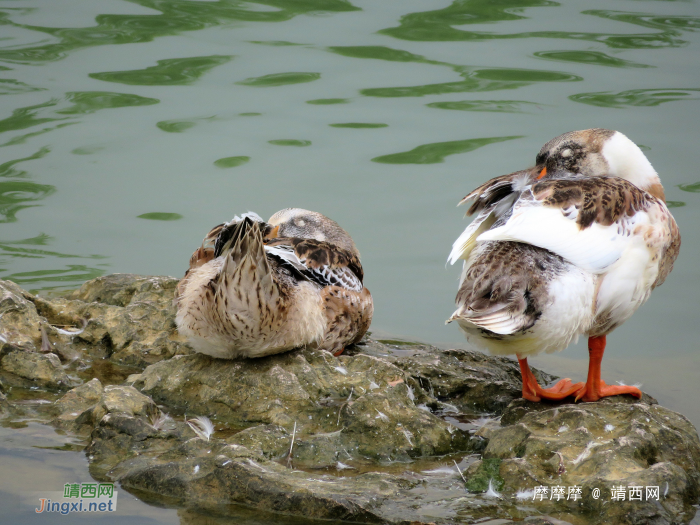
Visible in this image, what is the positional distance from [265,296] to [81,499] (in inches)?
56.4

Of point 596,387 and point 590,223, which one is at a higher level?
point 590,223

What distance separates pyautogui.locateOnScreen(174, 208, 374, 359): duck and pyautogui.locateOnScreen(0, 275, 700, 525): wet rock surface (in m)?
0.18

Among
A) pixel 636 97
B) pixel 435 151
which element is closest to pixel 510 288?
pixel 435 151

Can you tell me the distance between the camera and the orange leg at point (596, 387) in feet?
13.8

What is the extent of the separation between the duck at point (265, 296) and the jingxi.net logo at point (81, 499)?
1.18m

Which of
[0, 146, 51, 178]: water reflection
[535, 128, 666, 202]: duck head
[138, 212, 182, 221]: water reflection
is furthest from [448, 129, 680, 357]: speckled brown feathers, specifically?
[0, 146, 51, 178]: water reflection

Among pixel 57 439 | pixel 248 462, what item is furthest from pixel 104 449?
pixel 248 462

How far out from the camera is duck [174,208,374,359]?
3.98 m

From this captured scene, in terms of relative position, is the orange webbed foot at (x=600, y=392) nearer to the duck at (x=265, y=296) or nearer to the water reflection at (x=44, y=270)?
the duck at (x=265, y=296)

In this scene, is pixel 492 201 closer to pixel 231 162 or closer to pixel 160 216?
pixel 160 216

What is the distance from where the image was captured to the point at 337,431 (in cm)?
376

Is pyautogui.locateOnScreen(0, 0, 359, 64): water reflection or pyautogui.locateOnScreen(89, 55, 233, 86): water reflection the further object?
pyautogui.locateOnScreen(0, 0, 359, 64): water reflection

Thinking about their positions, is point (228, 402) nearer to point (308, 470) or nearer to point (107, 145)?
point (308, 470)

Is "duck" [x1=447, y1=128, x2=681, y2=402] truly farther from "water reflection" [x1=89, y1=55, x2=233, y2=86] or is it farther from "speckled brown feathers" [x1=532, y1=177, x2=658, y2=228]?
"water reflection" [x1=89, y1=55, x2=233, y2=86]
